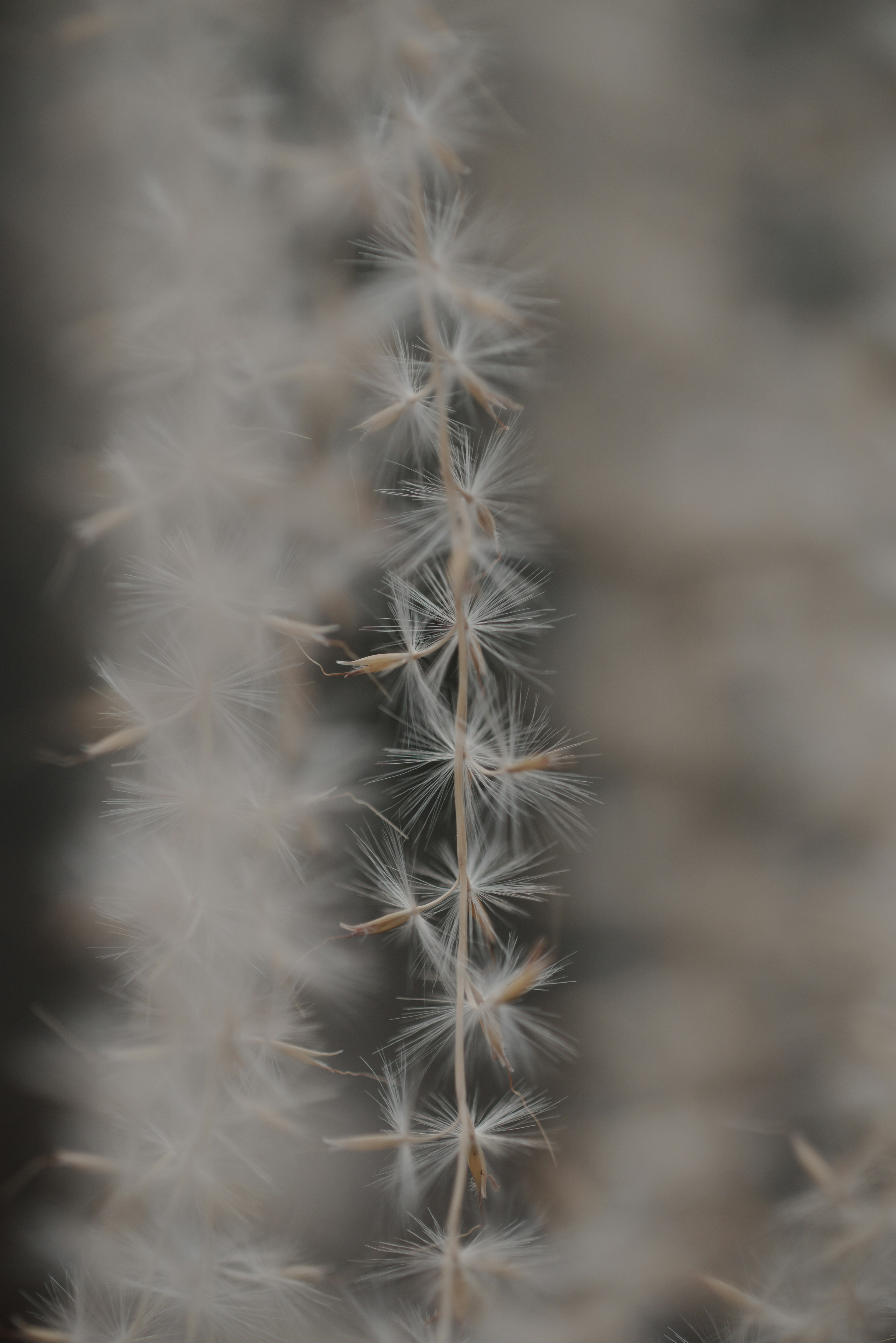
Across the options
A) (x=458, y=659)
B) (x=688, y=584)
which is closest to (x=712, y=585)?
(x=688, y=584)

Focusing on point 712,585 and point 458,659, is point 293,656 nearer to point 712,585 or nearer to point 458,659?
point 458,659

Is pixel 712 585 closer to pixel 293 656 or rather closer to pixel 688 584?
pixel 688 584

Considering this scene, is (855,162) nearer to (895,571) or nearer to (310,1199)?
(895,571)

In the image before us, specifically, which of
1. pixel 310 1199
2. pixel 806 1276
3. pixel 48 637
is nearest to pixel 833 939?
pixel 806 1276

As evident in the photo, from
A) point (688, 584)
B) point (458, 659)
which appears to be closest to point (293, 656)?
point (458, 659)

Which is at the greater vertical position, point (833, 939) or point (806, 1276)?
point (833, 939)

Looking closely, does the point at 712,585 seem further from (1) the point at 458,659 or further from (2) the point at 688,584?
(1) the point at 458,659

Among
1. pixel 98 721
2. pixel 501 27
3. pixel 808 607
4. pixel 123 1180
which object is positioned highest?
pixel 501 27
